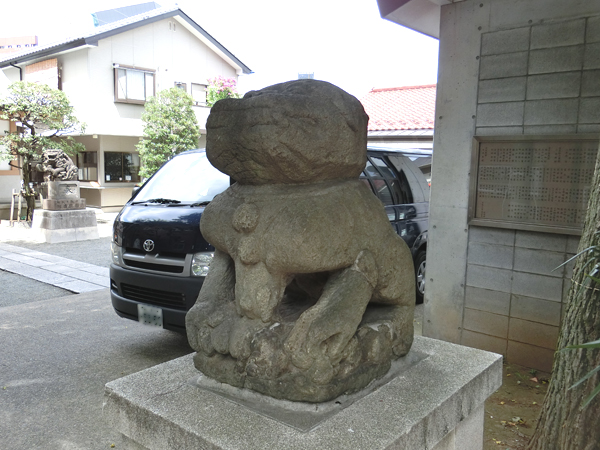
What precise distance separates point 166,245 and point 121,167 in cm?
1329

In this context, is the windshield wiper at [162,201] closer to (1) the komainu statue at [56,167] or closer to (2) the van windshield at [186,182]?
(2) the van windshield at [186,182]

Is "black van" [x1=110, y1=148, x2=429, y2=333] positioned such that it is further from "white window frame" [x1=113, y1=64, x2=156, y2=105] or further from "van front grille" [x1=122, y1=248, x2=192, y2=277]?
"white window frame" [x1=113, y1=64, x2=156, y2=105]

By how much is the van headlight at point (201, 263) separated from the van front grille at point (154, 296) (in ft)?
0.65

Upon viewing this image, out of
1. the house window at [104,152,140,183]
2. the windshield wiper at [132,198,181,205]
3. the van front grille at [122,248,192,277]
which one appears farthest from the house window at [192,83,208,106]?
the van front grille at [122,248,192,277]

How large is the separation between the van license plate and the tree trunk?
8.67 feet

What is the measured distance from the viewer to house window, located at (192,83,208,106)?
16.9m

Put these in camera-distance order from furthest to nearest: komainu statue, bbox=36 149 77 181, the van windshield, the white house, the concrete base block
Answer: the white house < komainu statue, bbox=36 149 77 181 < the van windshield < the concrete base block

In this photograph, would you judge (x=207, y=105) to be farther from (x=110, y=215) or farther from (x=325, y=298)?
(x=325, y=298)

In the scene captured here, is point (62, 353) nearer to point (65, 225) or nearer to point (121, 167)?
point (65, 225)

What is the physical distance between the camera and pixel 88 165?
16297mm

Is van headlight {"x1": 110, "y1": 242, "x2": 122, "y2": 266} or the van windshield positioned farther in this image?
the van windshield

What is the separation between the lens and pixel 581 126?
3.61m

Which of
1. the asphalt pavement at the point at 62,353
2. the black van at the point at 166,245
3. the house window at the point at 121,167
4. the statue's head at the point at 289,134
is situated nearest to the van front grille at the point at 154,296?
the black van at the point at 166,245

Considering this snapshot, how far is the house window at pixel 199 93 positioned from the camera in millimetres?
16906
